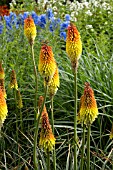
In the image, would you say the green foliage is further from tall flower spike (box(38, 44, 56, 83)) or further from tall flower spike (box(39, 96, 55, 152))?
tall flower spike (box(38, 44, 56, 83))

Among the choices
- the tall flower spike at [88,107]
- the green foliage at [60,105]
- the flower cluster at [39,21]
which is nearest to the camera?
the tall flower spike at [88,107]

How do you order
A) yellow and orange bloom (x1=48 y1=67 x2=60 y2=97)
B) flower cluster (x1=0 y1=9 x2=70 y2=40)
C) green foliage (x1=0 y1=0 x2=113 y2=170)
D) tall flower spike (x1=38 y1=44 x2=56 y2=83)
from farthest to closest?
flower cluster (x1=0 y1=9 x2=70 y2=40) < green foliage (x1=0 y1=0 x2=113 y2=170) < yellow and orange bloom (x1=48 y1=67 x2=60 y2=97) < tall flower spike (x1=38 y1=44 x2=56 y2=83)

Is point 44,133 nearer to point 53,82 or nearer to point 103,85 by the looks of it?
point 53,82

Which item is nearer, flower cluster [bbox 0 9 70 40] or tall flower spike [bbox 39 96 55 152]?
tall flower spike [bbox 39 96 55 152]

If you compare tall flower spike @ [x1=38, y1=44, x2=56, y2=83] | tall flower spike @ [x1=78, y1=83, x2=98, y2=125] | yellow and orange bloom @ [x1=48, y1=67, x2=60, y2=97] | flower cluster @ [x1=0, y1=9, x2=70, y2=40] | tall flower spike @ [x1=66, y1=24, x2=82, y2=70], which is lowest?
tall flower spike @ [x1=78, y1=83, x2=98, y2=125]

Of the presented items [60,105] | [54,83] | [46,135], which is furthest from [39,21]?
[46,135]

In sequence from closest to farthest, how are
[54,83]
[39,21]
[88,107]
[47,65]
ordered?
[47,65]
[88,107]
[54,83]
[39,21]

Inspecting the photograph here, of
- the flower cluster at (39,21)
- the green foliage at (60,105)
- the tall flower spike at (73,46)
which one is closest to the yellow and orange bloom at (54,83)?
the tall flower spike at (73,46)

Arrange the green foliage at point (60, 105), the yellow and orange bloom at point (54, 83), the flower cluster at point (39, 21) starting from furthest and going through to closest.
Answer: the flower cluster at point (39, 21) < the green foliage at point (60, 105) < the yellow and orange bloom at point (54, 83)

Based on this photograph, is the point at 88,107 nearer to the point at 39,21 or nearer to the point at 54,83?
the point at 54,83

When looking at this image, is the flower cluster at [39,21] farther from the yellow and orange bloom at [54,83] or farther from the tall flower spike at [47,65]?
the tall flower spike at [47,65]

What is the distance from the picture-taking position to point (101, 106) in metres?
4.00

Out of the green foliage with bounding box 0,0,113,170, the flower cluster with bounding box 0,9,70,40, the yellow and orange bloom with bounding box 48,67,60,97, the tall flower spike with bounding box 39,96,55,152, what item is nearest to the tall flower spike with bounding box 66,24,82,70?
the yellow and orange bloom with bounding box 48,67,60,97

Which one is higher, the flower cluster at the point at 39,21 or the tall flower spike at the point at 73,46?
the flower cluster at the point at 39,21
